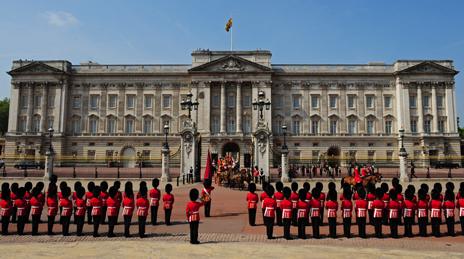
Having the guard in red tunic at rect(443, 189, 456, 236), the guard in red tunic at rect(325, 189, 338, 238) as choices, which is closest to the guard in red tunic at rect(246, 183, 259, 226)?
the guard in red tunic at rect(325, 189, 338, 238)

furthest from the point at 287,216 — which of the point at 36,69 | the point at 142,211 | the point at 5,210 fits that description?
the point at 36,69

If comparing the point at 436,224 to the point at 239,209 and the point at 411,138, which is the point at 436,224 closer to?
the point at 239,209

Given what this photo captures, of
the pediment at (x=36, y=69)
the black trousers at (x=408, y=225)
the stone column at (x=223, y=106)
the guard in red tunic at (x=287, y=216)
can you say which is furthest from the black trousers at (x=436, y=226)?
the pediment at (x=36, y=69)

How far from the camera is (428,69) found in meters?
51.4

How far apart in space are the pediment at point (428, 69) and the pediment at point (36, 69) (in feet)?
170

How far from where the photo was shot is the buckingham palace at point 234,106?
51000mm

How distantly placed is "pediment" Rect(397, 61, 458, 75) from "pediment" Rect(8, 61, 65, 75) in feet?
170

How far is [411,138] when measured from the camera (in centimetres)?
5072

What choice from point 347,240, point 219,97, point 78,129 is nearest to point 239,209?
point 347,240

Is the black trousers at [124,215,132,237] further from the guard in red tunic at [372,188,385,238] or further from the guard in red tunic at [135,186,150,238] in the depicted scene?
the guard in red tunic at [372,188,385,238]

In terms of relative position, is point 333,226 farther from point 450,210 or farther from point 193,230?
point 193,230

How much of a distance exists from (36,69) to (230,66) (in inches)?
1157

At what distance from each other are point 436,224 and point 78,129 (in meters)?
52.2

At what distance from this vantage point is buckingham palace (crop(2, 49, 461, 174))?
51000 mm
